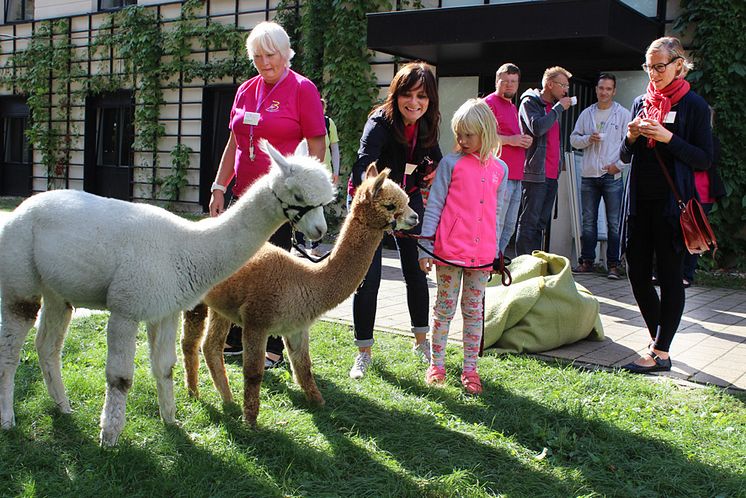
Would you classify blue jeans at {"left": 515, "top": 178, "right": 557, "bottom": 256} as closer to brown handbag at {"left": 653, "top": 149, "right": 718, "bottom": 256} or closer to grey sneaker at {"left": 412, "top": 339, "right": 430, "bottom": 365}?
grey sneaker at {"left": 412, "top": 339, "right": 430, "bottom": 365}

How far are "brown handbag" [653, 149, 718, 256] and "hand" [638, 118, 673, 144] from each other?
0.38m

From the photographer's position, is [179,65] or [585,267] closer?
[585,267]

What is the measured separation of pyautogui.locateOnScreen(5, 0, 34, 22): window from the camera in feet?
66.2

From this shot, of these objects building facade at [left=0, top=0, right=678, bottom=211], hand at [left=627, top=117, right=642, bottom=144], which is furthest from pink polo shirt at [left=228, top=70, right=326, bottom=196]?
building facade at [left=0, top=0, right=678, bottom=211]

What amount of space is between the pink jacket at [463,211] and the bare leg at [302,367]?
950 mm

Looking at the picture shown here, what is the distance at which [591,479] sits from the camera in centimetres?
324

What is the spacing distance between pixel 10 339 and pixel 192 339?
3.15 feet

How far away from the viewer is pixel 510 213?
6.51 metres

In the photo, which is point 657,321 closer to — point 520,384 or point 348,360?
point 520,384

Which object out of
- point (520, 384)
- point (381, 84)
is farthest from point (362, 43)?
point (520, 384)

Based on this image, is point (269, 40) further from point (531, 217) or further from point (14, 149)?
point (14, 149)

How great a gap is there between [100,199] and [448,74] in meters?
9.13

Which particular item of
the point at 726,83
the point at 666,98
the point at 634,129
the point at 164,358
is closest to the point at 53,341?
the point at 164,358

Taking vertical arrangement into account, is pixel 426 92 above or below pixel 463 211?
above
